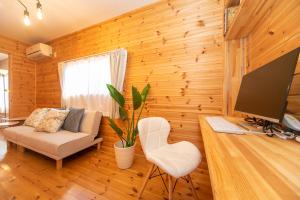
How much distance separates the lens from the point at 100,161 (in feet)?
6.83

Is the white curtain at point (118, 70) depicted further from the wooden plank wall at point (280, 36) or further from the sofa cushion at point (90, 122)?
the wooden plank wall at point (280, 36)

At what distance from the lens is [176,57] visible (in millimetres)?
2039

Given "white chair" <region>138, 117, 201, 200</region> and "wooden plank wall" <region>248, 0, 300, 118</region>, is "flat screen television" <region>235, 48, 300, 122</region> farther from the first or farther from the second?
"white chair" <region>138, 117, 201, 200</region>

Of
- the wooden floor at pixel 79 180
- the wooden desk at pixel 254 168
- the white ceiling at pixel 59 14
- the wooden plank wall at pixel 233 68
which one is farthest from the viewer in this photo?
the white ceiling at pixel 59 14

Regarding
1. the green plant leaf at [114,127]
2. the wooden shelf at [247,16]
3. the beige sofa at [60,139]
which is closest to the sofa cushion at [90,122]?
the beige sofa at [60,139]

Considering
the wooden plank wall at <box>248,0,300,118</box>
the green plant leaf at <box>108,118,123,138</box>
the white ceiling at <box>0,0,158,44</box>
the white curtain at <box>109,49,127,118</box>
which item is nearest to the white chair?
the green plant leaf at <box>108,118,123,138</box>

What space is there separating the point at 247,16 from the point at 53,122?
2962mm

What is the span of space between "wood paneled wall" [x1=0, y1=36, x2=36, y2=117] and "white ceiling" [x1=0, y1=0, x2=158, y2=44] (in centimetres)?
32

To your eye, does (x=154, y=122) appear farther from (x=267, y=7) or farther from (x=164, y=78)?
(x=267, y=7)

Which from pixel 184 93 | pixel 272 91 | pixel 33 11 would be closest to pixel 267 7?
pixel 272 91

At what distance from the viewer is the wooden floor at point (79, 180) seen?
140 centimetres

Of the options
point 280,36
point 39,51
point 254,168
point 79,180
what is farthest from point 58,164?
point 39,51

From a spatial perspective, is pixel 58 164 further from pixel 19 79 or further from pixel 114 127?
pixel 19 79

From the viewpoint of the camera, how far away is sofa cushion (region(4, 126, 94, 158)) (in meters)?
1.81
